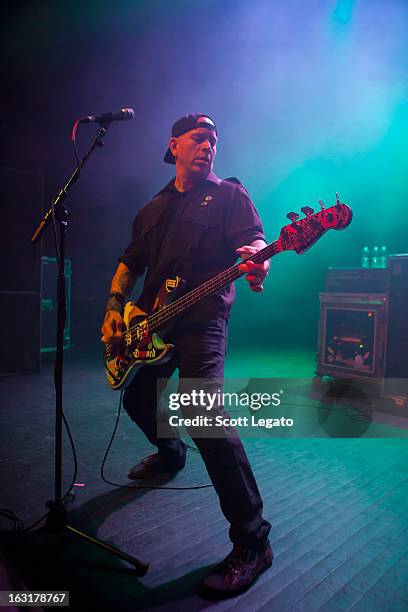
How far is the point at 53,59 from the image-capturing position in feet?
16.2

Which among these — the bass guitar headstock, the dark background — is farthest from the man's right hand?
the dark background

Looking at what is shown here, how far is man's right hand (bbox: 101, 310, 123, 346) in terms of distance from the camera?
2.03m

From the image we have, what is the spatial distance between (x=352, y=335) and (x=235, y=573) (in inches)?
131

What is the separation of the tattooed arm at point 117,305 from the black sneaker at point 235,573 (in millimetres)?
1036

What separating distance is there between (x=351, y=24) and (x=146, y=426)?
492 centimetres

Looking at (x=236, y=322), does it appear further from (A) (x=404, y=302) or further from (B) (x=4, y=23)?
(B) (x=4, y=23)

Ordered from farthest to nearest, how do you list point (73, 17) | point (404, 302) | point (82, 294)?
point (82, 294) → point (73, 17) → point (404, 302)

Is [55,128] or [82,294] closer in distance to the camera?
[55,128]

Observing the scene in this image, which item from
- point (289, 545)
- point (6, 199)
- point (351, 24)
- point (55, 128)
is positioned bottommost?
point (289, 545)

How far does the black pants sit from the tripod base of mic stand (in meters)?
0.34

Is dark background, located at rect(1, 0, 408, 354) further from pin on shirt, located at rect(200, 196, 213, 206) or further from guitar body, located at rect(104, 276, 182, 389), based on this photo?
pin on shirt, located at rect(200, 196, 213, 206)

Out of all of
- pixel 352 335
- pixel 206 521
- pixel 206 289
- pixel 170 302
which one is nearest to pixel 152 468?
pixel 206 521

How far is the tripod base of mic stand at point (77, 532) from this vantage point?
1.48 meters

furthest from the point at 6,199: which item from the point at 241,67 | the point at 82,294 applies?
the point at 241,67
